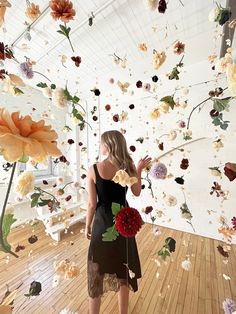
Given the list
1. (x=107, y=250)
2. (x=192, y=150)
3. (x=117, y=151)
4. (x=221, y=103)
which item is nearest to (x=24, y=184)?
(x=117, y=151)

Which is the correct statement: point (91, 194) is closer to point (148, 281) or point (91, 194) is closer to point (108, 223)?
point (108, 223)

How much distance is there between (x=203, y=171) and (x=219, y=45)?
6.24 feet

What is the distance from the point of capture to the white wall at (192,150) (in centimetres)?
303

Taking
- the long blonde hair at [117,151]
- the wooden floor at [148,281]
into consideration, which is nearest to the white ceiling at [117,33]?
the long blonde hair at [117,151]

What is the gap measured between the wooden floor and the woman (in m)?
Result: 0.59

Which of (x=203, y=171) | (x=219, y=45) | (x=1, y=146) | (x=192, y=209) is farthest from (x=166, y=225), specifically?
(x=1, y=146)

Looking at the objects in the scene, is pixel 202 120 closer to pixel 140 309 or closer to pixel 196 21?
pixel 196 21

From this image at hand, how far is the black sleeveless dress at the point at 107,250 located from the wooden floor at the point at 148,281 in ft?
2.11

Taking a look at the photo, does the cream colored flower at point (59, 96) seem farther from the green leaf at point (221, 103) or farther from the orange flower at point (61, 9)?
the green leaf at point (221, 103)

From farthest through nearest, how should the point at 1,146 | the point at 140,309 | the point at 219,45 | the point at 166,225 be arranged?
1. the point at 166,225
2. the point at 219,45
3. the point at 140,309
4. the point at 1,146

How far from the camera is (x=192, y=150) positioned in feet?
11.0

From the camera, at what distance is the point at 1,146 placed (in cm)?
33

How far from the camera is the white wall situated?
3.03 metres

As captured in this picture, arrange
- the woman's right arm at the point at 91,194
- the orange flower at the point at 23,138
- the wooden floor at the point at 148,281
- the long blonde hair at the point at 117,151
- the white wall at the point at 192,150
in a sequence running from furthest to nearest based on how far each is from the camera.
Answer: the white wall at the point at 192,150 < the wooden floor at the point at 148,281 < the woman's right arm at the point at 91,194 < the long blonde hair at the point at 117,151 < the orange flower at the point at 23,138
